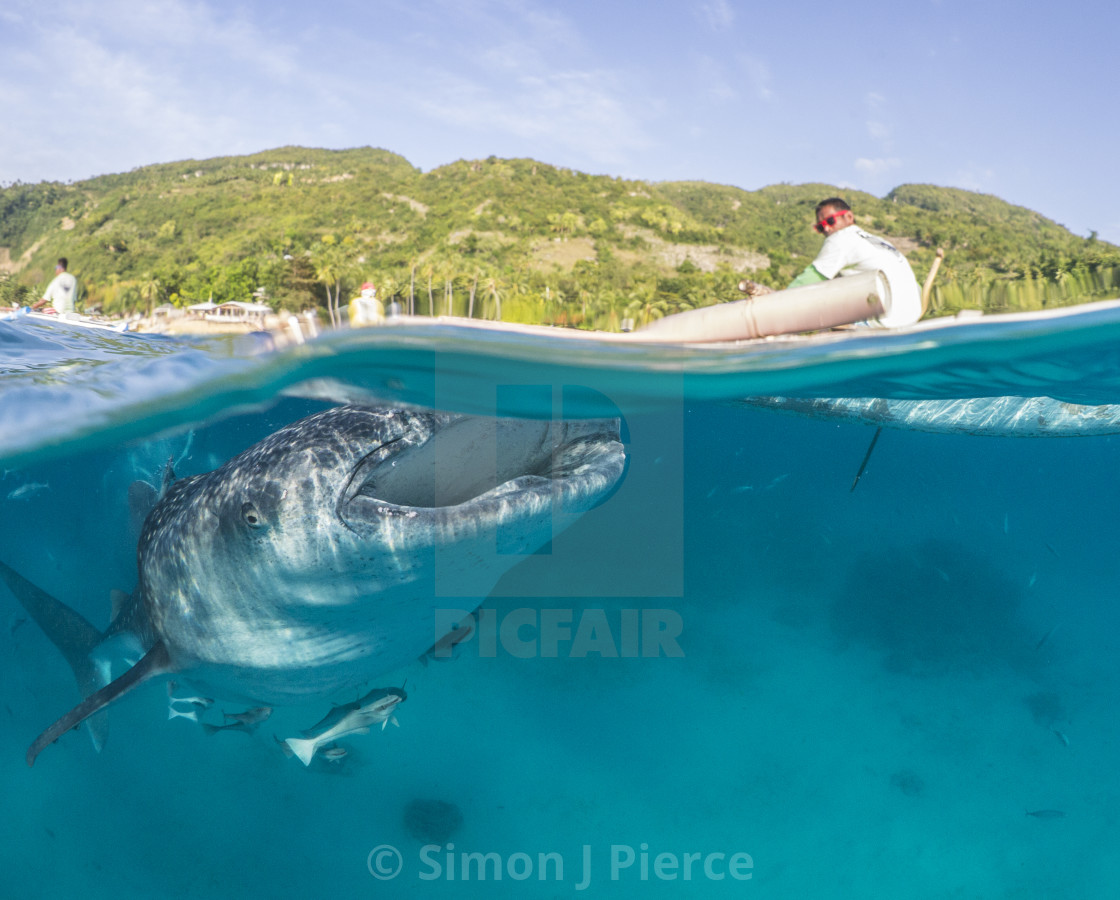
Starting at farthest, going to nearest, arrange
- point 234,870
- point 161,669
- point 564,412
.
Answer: point 234,870 → point 564,412 → point 161,669

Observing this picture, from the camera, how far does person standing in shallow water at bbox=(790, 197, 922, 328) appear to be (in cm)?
428

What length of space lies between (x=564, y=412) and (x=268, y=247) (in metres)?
46.6

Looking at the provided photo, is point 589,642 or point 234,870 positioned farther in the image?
point 589,642

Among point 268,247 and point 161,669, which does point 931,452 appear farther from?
point 268,247

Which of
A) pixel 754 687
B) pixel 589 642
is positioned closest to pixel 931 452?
pixel 754 687

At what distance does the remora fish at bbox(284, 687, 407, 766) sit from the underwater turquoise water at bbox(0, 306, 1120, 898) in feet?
2.16

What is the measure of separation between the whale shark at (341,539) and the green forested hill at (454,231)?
54.3ft

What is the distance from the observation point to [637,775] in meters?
9.61

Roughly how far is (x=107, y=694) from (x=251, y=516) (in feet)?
6.41

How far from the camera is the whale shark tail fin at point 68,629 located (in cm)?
506

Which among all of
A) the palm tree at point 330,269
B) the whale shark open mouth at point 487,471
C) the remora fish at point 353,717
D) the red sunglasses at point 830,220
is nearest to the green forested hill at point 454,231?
the palm tree at point 330,269

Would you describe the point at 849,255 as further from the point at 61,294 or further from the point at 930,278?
the point at 61,294

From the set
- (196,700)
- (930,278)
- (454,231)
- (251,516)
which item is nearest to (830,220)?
(930,278)

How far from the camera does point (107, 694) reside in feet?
13.4
